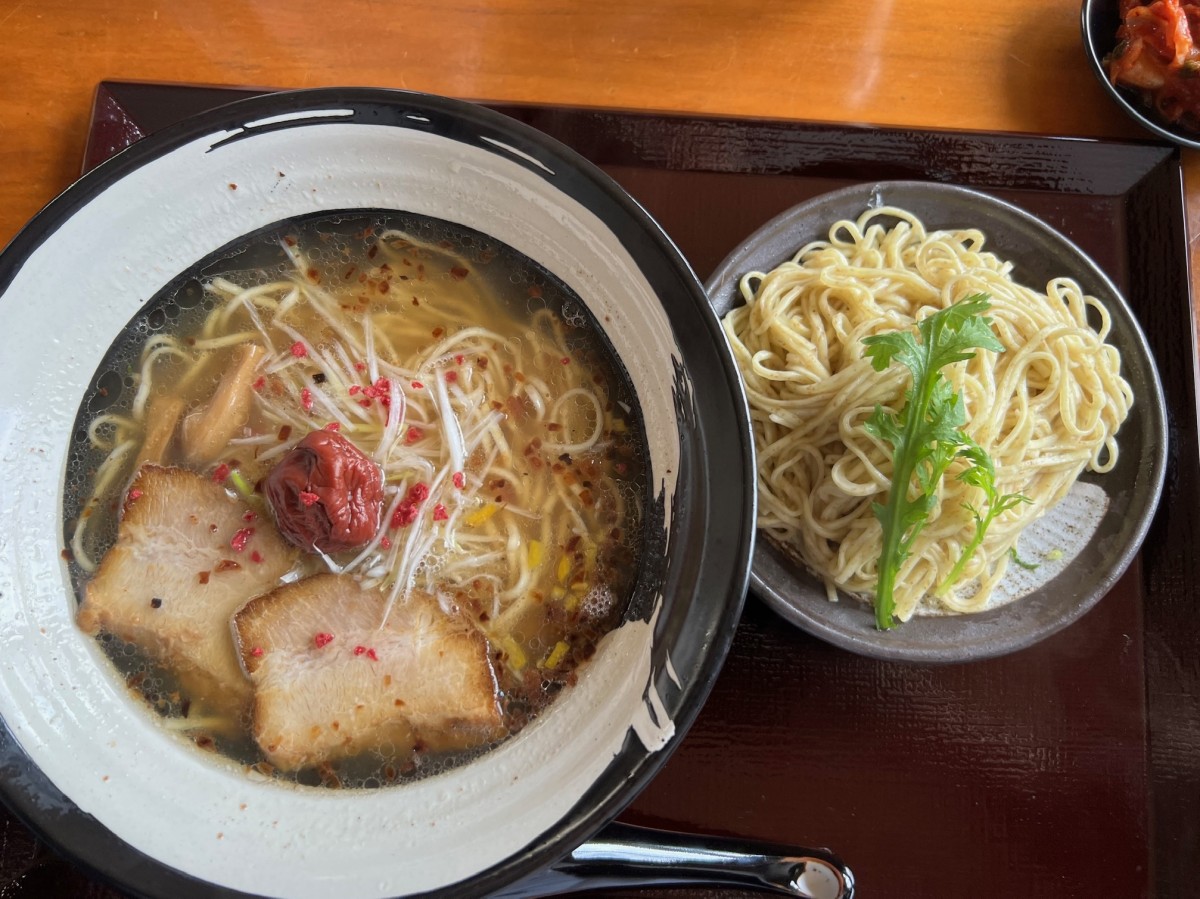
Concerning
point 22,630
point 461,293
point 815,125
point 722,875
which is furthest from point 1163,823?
point 22,630

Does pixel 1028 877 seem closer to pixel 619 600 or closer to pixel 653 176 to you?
pixel 619 600

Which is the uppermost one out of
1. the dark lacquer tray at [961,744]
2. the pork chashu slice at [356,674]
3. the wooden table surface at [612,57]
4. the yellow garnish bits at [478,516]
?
the wooden table surface at [612,57]

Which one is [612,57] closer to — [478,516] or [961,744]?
[478,516]

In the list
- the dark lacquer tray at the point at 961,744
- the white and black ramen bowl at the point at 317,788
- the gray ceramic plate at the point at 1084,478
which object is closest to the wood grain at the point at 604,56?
the dark lacquer tray at the point at 961,744

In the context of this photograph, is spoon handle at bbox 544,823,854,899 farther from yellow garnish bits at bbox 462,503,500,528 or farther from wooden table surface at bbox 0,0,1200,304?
wooden table surface at bbox 0,0,1200,304

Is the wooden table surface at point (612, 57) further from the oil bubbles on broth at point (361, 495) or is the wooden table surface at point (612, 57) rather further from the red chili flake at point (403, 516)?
the red chili flake at point (403, 516)

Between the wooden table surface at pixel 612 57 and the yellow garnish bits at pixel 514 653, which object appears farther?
the wooden table surface at pixel 612 57

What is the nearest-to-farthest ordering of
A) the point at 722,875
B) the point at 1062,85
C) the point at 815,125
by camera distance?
the point at 722,875
the point at 815,125
the point at 1062,85

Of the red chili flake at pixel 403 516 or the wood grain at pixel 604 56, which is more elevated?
the wood grain at pixel 604 56
